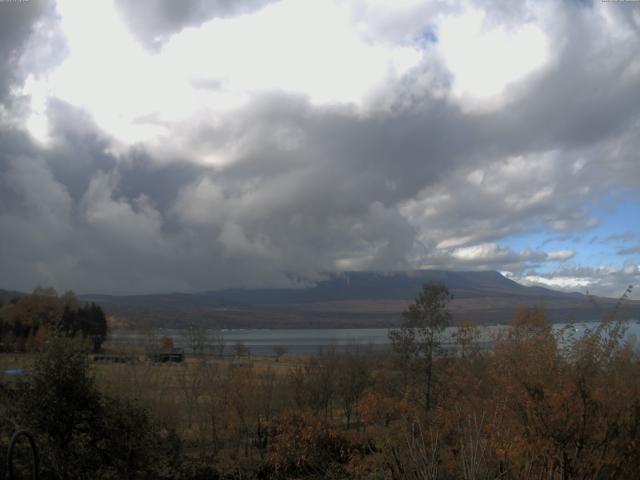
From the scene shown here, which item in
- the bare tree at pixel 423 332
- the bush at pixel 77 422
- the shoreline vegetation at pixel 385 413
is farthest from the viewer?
the bare tree at pixel 423 332

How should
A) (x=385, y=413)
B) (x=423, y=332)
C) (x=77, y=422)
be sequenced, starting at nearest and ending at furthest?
(x=77, y=422), (x=385, y=413), (x=423, y=332)

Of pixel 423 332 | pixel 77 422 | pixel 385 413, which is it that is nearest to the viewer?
pixel 77 422

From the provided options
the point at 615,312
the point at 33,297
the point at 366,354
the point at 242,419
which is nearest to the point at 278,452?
the point at 242,419

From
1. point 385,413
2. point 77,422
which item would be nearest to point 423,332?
point 385,413

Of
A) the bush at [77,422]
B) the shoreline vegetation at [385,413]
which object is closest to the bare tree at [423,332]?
the shoreline vegetation at [385,413]

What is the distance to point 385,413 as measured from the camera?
2781 centimetres

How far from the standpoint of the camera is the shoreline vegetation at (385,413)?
1091 cm

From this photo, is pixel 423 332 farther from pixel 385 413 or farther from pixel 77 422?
pixel 77 422

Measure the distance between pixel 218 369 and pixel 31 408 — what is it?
18.3 metres

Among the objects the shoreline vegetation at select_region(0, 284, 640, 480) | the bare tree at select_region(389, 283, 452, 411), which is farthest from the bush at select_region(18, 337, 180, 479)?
the bare tree at select_region(389, 283, 452, 411)

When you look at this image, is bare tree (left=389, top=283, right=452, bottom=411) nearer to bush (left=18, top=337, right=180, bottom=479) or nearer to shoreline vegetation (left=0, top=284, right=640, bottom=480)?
shoreline vegetation (left=0, top=284, right=640, bottom=480)

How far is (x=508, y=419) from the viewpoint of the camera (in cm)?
1216

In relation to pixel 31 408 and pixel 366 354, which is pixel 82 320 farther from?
pixel 31 408

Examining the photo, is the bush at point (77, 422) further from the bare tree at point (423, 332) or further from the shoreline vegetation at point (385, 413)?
the bare tree at point (423, 332)
